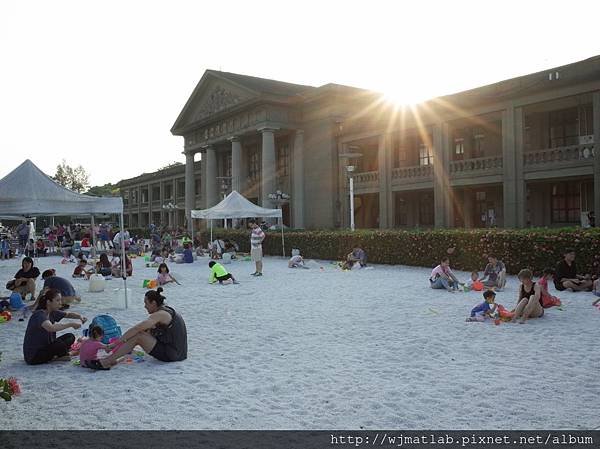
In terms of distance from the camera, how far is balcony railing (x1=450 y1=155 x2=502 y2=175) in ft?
90.0

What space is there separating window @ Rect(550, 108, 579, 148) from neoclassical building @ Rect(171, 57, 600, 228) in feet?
0.17

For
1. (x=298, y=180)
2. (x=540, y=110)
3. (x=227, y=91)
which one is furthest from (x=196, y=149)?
(x=540, y=110)

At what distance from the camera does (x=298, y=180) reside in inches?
1564

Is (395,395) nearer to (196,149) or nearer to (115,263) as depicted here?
(115,263)

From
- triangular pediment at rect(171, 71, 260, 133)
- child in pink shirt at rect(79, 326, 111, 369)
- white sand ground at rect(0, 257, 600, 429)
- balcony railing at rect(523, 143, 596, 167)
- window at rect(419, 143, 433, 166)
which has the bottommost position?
white sand ground at rect(0, 257, 600, 429)

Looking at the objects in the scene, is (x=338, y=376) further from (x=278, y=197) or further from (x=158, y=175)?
(x=158, y=175)

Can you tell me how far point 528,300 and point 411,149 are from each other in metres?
26.7

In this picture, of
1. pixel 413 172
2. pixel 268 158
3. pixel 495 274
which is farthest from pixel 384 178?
pixel 495 274

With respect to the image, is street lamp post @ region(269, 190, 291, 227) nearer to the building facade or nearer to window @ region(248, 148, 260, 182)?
→ window @ region(248, 148, 260, 182)

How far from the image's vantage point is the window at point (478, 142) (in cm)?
3133

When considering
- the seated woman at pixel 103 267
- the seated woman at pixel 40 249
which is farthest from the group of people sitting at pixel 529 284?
the seated woman at pixel 40 249

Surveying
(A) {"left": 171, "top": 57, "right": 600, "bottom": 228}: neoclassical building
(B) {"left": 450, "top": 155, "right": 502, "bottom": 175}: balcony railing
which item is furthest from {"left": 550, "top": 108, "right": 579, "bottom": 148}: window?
(B) {"left": 450, "top": 155, "right": 502, "bottom": 175}: balcony railing

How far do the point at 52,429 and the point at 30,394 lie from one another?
129 cm

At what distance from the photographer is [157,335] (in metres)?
7.08
